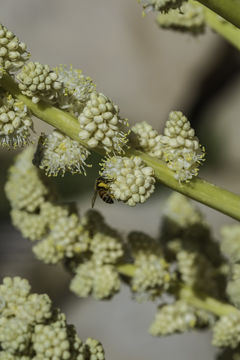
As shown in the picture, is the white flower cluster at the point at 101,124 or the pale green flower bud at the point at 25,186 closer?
→ the white flower cluster at the point at 101,124

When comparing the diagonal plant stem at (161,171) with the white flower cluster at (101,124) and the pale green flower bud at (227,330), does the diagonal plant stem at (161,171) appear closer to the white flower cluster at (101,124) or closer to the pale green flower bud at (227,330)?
the white flower cluster at (101,124)

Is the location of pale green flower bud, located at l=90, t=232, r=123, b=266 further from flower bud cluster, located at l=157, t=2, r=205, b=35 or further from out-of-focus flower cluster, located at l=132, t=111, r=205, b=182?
flower bud cluster, located at l=157, t=2, r=205, b=35

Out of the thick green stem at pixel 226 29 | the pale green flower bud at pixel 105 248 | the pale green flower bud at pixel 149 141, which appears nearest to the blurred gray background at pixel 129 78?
the pale green flower bud at pixel 105 248

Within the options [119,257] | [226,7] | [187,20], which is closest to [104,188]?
[119,257]

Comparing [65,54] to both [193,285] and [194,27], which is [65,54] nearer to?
[194,27]

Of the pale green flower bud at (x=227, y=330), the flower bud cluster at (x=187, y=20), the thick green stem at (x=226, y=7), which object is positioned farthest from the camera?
the flower bud cluster at (x=187, y=20)

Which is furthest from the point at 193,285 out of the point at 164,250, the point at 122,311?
the point at 122,311

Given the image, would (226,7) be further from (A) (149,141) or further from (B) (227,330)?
(B) (227,330)
